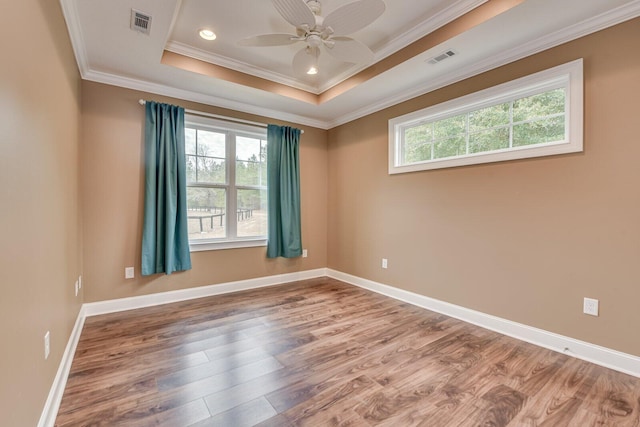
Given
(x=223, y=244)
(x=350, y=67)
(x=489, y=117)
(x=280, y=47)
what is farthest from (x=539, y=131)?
(x=223, y=244)

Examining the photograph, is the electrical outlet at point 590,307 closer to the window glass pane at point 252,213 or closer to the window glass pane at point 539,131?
the window glass pane at point 539,131

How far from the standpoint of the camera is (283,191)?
426 cm

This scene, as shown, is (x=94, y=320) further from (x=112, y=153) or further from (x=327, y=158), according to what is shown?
(x=327, y=158)

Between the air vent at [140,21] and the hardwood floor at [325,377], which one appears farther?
the air vent at [140,21]

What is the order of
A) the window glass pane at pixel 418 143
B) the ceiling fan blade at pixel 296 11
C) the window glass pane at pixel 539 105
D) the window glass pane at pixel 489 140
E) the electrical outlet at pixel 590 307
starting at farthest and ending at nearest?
the window glass pane at pixel 418 143 < the window glass pane at pixel 489 140 < the window glass pane at pixel 539 105 < the electrical outlet at pixel 590 307 < the ceiling fan blade at pixel 296 11

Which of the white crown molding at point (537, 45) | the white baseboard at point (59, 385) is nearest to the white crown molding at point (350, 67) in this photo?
the white crown molding at point (537, 45)

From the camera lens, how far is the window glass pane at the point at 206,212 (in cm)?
365

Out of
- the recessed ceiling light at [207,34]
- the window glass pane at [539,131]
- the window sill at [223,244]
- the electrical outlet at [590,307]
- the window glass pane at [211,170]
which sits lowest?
the electrical outlet at [590,307]

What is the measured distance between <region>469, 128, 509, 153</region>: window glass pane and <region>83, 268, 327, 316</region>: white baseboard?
117 inches

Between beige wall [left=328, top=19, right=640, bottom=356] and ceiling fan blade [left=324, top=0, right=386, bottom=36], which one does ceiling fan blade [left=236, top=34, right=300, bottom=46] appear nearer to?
ceiling fan blade [left=324, top=0, right=386, bottom=36]

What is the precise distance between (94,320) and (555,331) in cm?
428

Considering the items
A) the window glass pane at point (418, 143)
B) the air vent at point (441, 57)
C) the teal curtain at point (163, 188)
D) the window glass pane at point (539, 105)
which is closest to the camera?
the window glass pane at point (539, 105)

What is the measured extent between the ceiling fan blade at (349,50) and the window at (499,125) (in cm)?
125

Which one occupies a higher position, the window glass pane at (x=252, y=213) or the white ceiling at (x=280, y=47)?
the white ceiling at (x=280, y=47)
